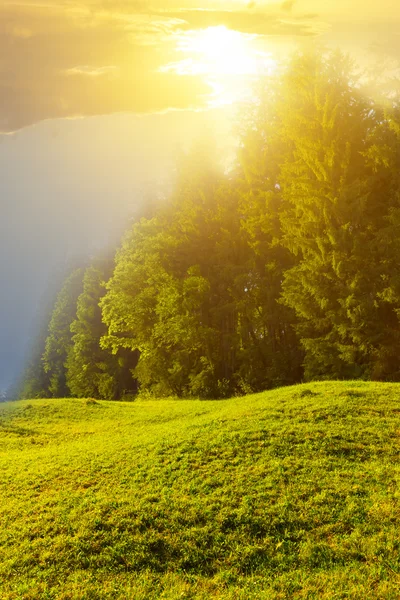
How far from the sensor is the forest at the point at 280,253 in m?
23.9

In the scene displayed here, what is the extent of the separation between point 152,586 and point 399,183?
21.6 metres

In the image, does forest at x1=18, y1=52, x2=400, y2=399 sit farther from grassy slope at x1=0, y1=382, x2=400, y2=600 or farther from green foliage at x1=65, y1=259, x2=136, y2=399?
green foliage at x1=65, y1=259, x2=136, y2=399

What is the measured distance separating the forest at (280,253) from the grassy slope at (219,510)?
8897 mm

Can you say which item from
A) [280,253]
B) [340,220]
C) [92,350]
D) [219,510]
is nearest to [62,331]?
[92,350]

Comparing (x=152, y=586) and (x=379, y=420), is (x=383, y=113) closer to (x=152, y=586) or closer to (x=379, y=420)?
(x=379, y=420)

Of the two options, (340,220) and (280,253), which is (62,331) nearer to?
(280,253)

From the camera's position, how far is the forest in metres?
23.9

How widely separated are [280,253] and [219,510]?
22936mm

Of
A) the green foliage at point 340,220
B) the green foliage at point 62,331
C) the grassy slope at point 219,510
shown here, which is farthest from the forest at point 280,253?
the green foliage at point 62,331

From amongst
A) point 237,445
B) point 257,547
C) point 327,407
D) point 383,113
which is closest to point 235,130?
point 383,113

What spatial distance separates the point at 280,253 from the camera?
30844 millimetres

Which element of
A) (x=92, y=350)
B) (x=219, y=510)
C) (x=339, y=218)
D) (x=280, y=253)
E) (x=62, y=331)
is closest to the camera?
(x=219, y=510)

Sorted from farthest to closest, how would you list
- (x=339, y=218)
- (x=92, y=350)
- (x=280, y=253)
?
(x=92, y=350)
(x=280, y=253)
(x=339, y=218)

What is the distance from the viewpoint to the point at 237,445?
41.9 feet
